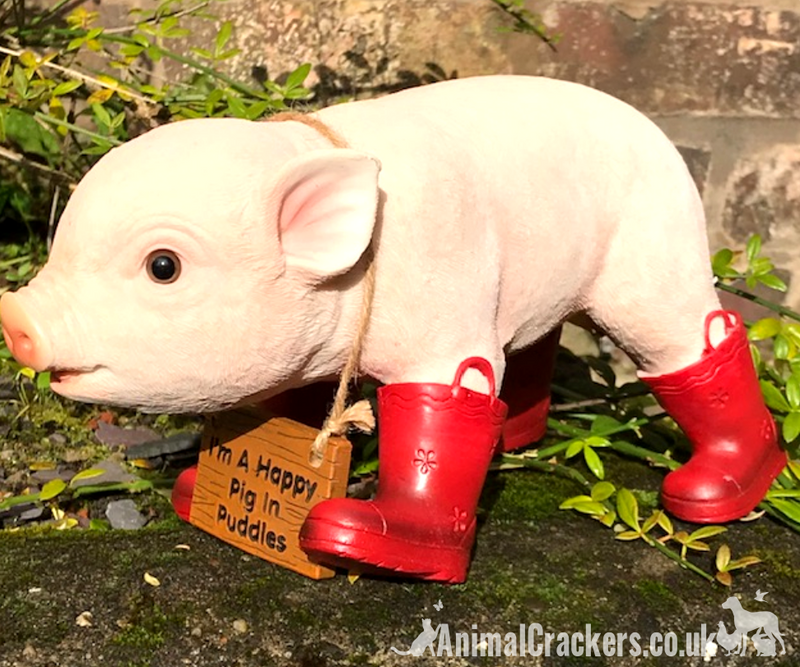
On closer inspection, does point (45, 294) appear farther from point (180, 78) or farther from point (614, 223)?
point (180, 78)

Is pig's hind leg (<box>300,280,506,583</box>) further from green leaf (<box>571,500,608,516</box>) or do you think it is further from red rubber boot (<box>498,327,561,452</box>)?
red rubber boot (<box>498,327,561,452</box>)

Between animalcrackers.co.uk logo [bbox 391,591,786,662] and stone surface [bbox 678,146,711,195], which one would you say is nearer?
animalcrackers.co.uk logo [bbox 391,591,786,662]

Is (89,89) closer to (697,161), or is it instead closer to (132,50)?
(132,50)

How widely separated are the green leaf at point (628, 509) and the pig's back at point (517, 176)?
254 mm

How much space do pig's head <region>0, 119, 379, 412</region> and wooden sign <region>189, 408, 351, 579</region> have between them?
16cm

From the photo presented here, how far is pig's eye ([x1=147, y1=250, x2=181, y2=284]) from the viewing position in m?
0.98

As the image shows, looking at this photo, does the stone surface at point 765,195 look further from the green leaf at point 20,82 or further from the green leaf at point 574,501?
the green leaf at point 20,82

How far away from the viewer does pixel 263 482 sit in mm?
1197

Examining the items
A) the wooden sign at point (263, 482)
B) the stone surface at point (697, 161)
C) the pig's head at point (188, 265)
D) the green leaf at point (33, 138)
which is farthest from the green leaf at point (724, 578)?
the green leaf at point (33, 138)

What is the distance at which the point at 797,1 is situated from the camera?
1976 mm

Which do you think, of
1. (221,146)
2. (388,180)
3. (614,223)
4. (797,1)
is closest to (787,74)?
(797,1)

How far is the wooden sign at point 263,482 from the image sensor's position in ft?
3.73

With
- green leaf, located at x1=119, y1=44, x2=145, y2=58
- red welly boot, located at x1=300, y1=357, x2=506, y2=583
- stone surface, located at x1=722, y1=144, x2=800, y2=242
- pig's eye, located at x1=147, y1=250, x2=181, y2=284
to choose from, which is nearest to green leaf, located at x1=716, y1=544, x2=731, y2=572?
red welly boot, located at x1=300, y1=357, x2=506, y2=583

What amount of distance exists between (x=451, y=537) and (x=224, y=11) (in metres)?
1.21
